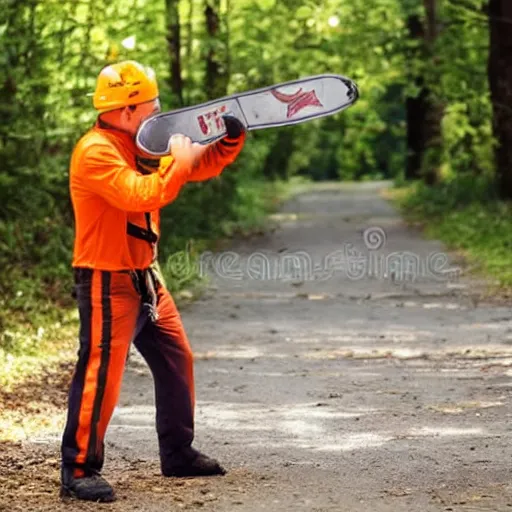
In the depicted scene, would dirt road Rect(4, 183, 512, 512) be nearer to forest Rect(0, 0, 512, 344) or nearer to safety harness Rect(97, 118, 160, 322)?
safety harness Rect(97, 118, 160, 322)

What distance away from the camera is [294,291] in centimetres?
1666

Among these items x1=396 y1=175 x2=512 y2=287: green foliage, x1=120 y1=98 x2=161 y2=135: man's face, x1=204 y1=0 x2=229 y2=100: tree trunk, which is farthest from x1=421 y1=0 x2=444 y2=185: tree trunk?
x1=120 y1=98 x2=161 y2=135: man's face

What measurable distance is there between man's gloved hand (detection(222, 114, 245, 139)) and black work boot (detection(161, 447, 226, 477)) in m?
1.51

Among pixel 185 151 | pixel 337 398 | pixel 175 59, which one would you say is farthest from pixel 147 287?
pixel 175 59

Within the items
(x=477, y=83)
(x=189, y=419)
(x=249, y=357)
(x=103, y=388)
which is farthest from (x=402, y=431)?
(x=477, y=83)

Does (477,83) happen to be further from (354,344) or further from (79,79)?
(354,344)

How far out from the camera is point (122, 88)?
6855 millimetres

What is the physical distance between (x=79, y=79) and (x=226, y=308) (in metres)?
2.70

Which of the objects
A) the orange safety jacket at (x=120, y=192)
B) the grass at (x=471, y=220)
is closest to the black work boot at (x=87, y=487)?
the orange safety jacket at (x=120, y=192)

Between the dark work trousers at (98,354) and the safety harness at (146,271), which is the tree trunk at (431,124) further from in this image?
the dark work trousers at (98,354)

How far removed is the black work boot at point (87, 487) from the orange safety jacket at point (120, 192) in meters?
0.90

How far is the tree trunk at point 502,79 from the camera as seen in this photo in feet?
80.7

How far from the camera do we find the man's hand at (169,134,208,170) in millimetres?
6552

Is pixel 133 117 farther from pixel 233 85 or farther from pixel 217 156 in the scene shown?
pixel 233 85
